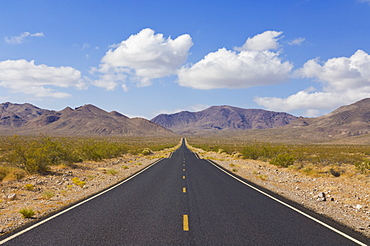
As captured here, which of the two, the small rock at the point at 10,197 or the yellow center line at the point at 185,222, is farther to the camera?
the small rock at the point at 10,197

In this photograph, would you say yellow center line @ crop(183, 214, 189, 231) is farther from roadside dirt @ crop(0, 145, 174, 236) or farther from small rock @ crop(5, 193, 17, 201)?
small rock @ crop(5, 193, 17, 201)

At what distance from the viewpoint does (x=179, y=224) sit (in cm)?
786

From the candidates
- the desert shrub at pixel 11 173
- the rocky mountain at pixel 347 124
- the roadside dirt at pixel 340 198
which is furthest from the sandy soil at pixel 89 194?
the rocky mountain at pixel 347 124

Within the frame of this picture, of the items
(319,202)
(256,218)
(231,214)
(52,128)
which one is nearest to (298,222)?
(256,218)

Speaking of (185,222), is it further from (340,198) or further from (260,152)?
(260,152)

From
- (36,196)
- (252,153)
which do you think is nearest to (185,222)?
(36,196)

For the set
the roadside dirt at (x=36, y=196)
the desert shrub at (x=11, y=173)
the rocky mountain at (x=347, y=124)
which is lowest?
the roadside dirt at (x=36, y=196)

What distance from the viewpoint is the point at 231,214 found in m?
9.16

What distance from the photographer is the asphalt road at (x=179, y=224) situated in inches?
259

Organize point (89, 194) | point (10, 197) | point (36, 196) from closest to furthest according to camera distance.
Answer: point (10, 197), point (36, 196), point (89, 194)

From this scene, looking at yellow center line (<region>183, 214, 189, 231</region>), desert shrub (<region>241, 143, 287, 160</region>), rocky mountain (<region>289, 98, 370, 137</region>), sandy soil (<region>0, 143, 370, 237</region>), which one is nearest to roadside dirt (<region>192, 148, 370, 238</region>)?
sandy soil (<region>0, 143, 370, 237</region>)

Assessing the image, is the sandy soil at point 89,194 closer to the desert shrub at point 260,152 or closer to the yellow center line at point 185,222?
Answer: the yellow center line at point 185,222

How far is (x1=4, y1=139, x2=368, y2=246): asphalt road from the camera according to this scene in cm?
658

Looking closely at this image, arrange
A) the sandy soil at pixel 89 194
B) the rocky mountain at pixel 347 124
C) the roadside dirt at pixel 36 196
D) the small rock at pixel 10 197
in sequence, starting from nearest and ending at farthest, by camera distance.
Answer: the roadside dirt at pixel 36 196 < the sandy soil at pixel 89 194 < the small rock at pixel 10 197 < the rocky mountain at pixel 347 124
